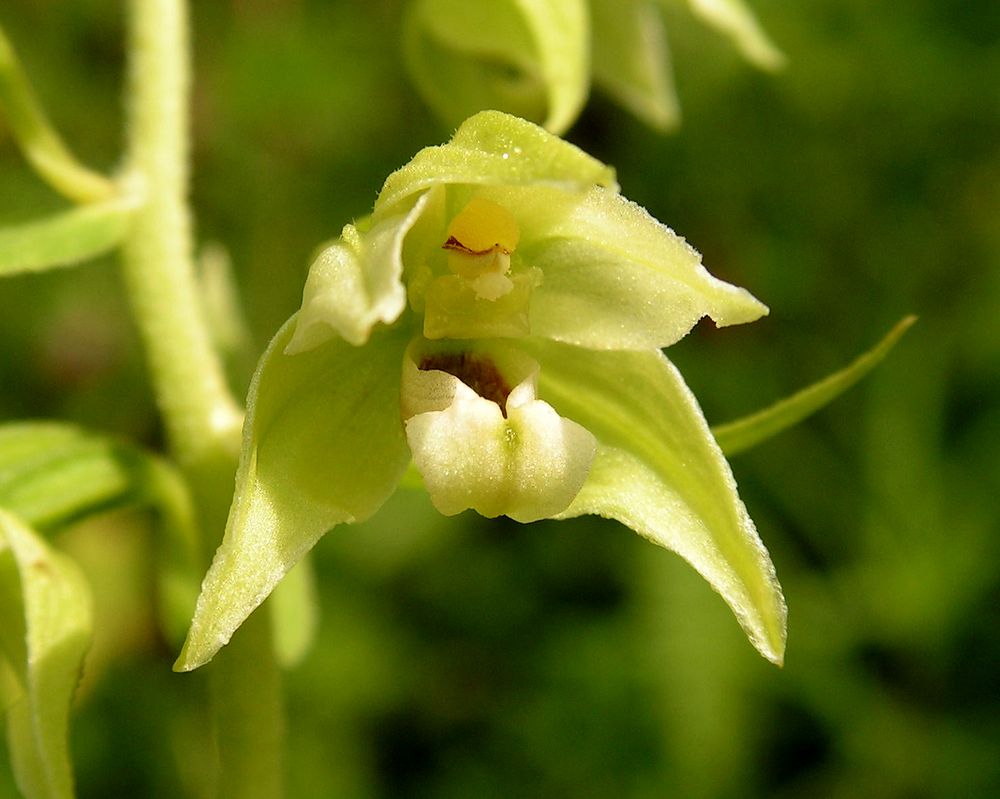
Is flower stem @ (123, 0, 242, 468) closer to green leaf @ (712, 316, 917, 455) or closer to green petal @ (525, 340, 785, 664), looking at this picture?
green petal @ (525, 340, 785, 664)

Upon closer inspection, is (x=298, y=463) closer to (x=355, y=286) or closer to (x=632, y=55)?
(x=355, y=286)

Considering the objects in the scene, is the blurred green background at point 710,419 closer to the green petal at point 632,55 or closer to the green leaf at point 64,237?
the green petal at point 632,55

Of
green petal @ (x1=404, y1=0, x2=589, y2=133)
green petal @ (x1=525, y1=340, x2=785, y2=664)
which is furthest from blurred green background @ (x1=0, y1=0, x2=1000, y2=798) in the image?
green petal @ (x1=525, y1=340, x2=785, y2=664)

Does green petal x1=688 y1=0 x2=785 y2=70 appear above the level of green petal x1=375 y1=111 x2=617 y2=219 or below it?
below

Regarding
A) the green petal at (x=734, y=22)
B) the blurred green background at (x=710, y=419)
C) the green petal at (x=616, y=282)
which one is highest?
the green petal at (x=616, y=282)

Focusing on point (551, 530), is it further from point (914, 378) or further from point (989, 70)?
point (989, 70)

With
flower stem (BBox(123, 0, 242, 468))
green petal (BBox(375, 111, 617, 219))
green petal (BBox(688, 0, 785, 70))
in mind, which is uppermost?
green petal (BBox(375, 111, 617, 219))

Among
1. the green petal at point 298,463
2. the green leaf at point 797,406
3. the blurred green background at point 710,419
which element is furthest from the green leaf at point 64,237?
the blurred green background at point 710,419
